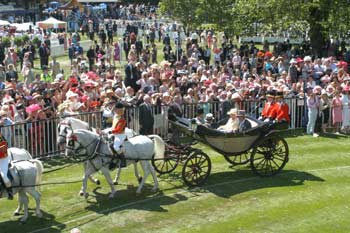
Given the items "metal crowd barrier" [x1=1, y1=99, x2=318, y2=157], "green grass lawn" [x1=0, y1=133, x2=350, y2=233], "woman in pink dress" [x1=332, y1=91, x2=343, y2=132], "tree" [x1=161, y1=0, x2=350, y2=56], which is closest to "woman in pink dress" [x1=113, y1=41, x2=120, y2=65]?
"tree" [x1=161, y1=0, x2=350, y2=56]

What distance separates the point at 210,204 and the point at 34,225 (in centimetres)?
434

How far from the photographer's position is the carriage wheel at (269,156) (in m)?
17.3

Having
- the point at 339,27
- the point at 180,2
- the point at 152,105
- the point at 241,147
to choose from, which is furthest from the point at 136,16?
the point at 241,147

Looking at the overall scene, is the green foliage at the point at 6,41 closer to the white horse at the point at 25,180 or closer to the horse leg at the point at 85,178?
the horse leg at the point at 85,178

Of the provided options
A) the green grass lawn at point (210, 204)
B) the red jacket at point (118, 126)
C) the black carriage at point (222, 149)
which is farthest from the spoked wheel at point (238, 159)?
the red jacket at point (118, 126)

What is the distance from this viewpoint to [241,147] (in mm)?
17094

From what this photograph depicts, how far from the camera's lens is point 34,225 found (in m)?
13.9

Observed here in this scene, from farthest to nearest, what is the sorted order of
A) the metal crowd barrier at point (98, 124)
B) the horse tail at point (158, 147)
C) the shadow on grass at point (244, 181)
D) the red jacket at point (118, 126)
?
the metal crowd barrier at point (98, 124) → the shadow on grass at point (244, 181) → the horse tail at point (158, 147) → the red jacket at point (118, 126)

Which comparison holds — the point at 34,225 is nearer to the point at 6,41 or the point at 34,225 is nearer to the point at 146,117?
the point at 146,117

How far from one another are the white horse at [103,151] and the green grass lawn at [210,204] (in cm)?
66

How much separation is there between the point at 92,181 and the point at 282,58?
16.9 metres

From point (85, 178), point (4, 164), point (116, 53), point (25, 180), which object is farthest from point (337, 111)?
point (116, 53)

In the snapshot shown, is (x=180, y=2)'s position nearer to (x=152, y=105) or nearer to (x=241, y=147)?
(x=152, y=105)

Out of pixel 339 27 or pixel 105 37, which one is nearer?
pixel 339 27
